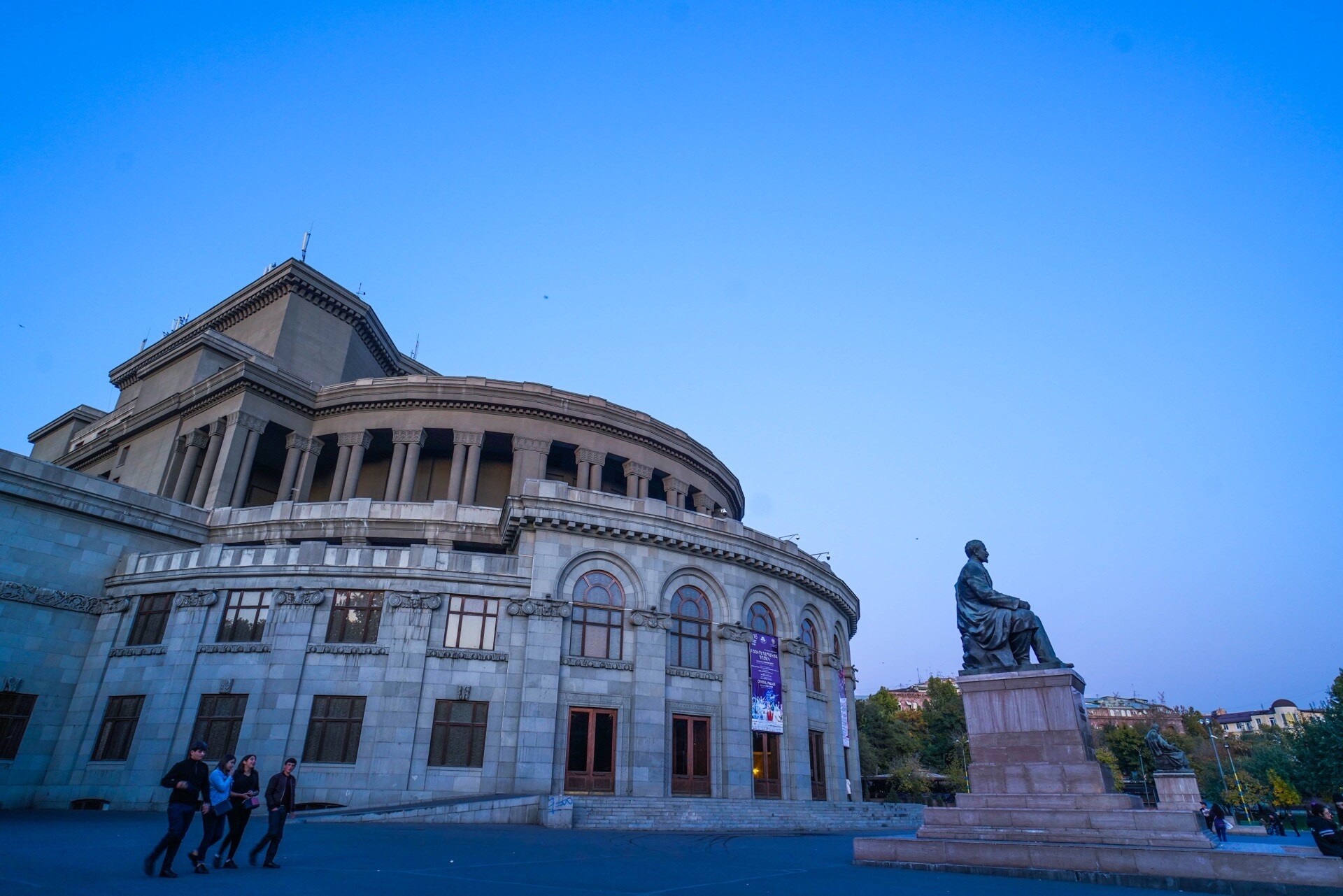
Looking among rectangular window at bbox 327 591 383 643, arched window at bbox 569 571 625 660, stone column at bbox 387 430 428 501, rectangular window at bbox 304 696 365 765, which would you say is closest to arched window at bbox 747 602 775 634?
arched window at bbox 569 571 625 660

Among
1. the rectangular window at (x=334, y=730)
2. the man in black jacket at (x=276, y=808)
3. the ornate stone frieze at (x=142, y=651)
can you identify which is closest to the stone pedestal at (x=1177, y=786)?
the rectangular window at (x=334, y=730)

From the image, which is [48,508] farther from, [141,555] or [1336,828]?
[1336,828]

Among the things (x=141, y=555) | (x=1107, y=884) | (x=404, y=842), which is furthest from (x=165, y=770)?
(x=1107, y=884)

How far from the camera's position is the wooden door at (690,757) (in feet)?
88.7

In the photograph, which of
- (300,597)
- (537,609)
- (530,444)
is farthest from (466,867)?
(530,444)

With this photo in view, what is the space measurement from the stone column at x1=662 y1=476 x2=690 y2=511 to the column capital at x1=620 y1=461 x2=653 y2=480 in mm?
1668

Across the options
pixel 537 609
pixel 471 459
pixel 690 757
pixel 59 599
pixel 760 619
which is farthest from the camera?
pixel 471 459

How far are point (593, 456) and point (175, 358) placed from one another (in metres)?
28.5

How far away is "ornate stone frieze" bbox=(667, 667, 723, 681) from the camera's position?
28219 millimetres

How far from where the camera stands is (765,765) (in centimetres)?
2933

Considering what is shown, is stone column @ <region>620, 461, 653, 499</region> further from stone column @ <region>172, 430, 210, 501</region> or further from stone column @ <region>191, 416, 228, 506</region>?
stone column @ <region>172, 430, 210, 501</region>

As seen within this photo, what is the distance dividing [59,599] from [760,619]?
26811mm

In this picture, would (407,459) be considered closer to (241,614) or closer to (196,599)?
(196,599)

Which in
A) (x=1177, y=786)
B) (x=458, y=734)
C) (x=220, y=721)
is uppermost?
(x=220, y=721)
